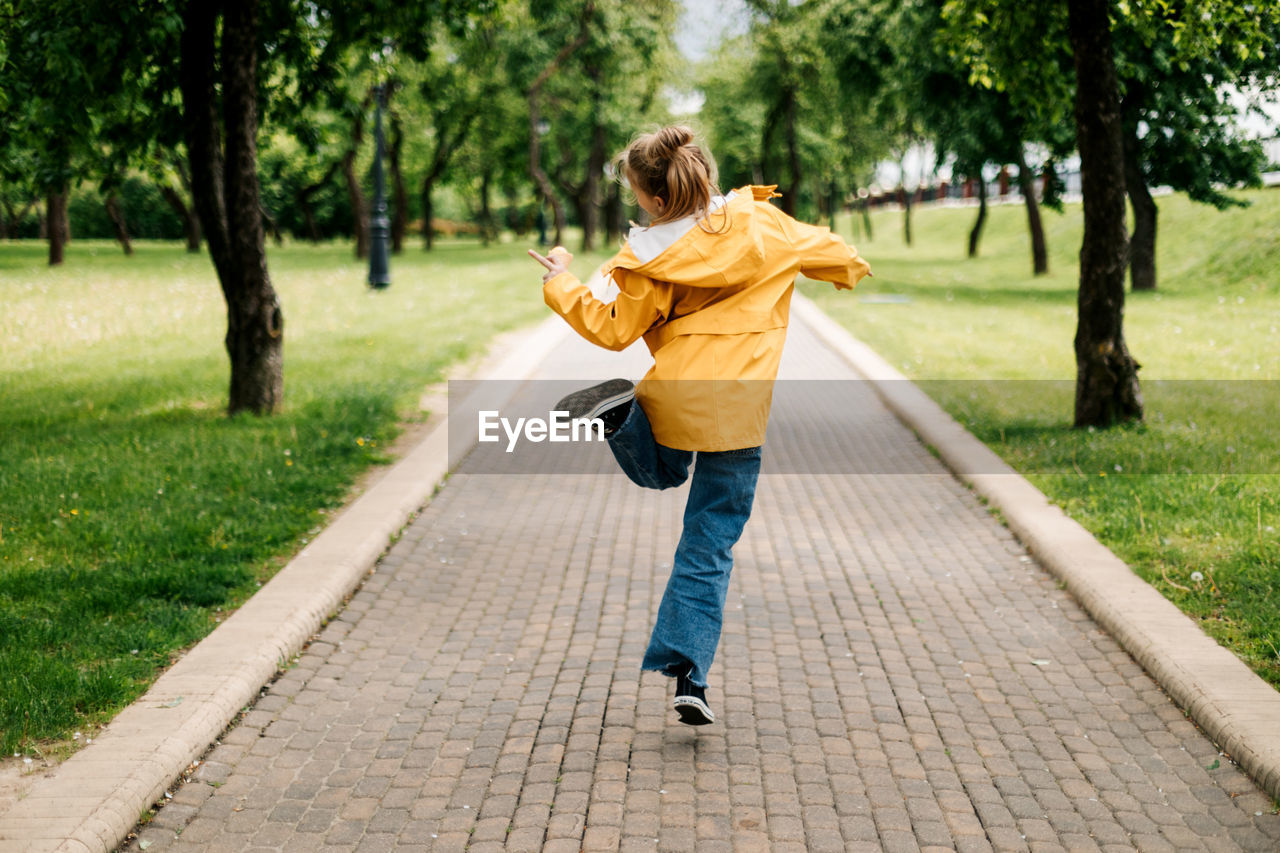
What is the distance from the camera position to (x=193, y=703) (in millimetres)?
3824

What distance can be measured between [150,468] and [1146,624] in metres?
5.89

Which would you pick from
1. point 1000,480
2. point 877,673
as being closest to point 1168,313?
point 1000,480

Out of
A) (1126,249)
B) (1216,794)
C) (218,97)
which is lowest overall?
(1216,794)

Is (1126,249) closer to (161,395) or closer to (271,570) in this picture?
Result: (271,570)

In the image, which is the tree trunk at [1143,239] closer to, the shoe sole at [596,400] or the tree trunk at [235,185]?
the tree trunk at [235,185]

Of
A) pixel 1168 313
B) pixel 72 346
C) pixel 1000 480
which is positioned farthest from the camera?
pixel 1168 313

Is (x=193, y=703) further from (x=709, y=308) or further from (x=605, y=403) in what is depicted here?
(x=709, y=308)

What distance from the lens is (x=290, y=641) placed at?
451 cm

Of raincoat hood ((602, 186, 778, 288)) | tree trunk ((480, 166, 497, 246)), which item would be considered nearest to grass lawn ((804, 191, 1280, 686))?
raincoat hood ((602, 186, 778, 288))

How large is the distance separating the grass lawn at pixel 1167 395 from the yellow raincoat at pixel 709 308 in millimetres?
2280

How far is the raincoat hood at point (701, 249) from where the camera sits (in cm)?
332

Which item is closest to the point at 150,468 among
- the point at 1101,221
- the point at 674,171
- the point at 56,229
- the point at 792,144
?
the point at 674,171

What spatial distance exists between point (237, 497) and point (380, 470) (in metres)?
1.21

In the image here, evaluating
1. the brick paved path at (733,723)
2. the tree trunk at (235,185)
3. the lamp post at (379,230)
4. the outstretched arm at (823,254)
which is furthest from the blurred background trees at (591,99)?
the lamp post at (379,230)
